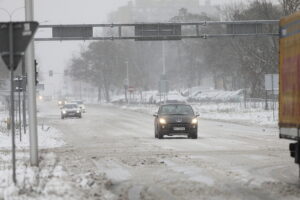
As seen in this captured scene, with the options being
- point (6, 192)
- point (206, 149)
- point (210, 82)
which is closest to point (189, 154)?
point (206, 149)

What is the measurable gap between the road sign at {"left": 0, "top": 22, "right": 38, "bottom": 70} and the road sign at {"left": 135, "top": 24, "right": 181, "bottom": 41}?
3513 cm

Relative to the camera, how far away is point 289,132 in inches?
541

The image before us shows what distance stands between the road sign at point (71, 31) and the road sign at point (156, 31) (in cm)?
295

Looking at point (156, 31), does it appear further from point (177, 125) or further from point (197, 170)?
point (197, 170)

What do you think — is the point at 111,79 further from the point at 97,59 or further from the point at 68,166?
the point at 68,166

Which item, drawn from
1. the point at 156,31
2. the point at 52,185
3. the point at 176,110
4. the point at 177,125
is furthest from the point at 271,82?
the point at 52,185

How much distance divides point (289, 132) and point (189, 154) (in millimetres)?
8757

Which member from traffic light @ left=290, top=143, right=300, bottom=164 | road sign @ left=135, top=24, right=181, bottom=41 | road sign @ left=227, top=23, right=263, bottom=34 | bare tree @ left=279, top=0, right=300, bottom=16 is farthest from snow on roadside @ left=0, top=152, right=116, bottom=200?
bare tree @ left=279, top=0, right=300, bottom=16

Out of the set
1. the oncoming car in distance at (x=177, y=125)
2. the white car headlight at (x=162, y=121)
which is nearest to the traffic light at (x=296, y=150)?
the oncoming car in distance at (x=177, y=125)

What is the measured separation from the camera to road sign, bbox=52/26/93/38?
47.8 metres

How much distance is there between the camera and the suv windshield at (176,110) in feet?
110

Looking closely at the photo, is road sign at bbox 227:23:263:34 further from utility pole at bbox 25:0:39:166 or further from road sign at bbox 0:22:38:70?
road sign at bbox 0:22:38:70

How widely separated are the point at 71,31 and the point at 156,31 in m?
5.09

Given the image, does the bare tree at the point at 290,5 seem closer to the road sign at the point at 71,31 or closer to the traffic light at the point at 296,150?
the road sign at the point at 71,31
